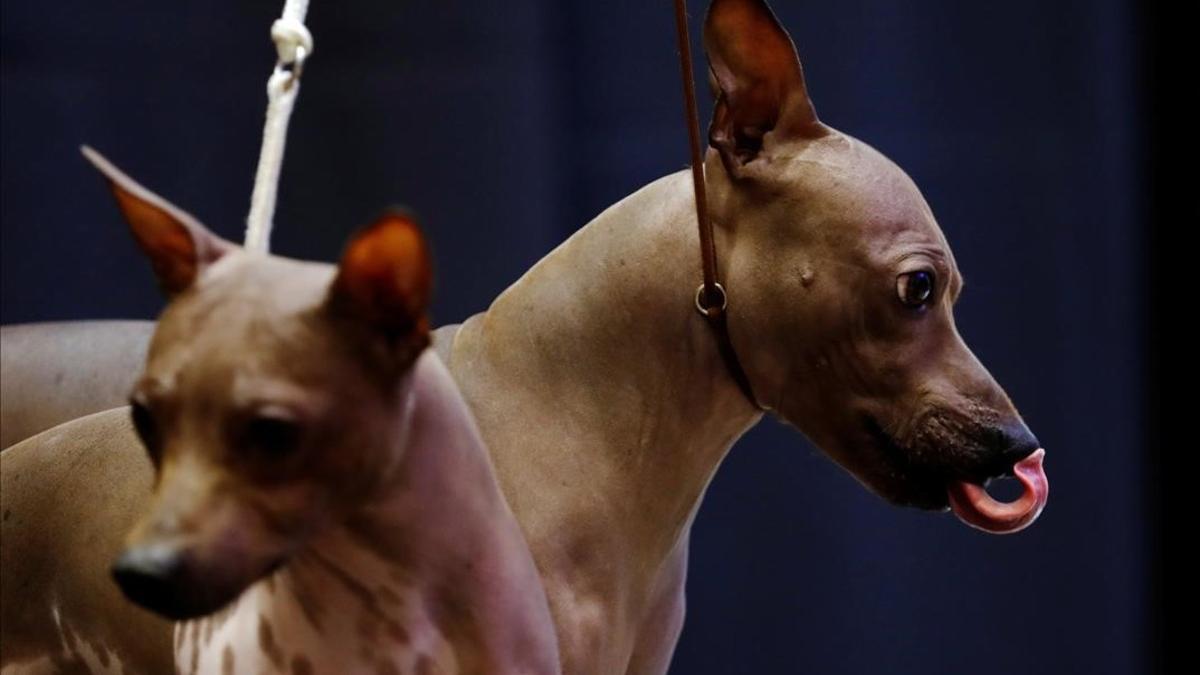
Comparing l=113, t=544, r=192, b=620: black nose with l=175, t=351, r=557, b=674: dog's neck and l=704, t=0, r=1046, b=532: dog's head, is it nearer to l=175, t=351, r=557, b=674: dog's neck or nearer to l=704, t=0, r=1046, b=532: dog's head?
l=175, t=351, r=557, b=674: dog's neck

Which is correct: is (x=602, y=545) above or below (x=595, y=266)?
below

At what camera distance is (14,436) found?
40.5 inches

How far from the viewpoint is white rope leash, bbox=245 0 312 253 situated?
62 centimetres

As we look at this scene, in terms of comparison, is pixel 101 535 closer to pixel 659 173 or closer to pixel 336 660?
pixel 336 660

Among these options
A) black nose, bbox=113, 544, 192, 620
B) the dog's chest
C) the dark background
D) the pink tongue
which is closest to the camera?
black nose, bbox=113, 544, 192, 620

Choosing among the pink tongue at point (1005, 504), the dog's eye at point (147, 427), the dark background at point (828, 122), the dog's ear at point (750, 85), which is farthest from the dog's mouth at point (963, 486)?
the dark background at point (828, 122)

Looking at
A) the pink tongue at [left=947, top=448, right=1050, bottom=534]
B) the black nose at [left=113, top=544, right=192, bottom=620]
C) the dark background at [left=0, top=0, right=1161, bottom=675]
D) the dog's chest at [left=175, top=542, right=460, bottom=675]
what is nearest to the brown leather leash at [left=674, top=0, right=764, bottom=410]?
the pink tongue at [left=947, top=448, right=1050, bottom=534]

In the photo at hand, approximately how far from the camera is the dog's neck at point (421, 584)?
1.87 feet

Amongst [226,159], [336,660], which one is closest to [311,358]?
[336,660]

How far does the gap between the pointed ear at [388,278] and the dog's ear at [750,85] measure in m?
0.31

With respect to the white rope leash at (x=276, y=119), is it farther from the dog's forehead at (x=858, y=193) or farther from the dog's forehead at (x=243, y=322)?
the dog's forehead at (x=858, y=193)

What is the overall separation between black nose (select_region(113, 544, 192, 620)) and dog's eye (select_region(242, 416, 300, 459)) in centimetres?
4

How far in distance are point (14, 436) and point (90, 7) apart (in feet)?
1.44

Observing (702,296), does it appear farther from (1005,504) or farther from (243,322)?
(243,322)
